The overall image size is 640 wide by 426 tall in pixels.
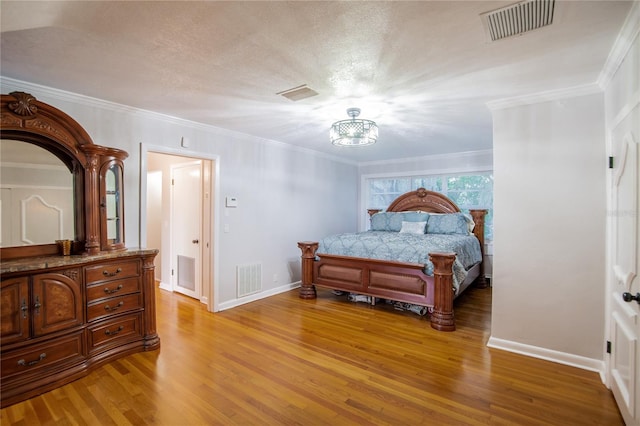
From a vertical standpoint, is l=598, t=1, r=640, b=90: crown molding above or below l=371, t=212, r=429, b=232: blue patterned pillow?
above

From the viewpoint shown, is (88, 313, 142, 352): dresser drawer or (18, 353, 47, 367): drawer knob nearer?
(18, 353, 47, 367): drawer knob

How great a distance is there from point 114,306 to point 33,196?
1.12 metres

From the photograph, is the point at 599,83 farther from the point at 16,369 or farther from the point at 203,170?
the point at 16,369

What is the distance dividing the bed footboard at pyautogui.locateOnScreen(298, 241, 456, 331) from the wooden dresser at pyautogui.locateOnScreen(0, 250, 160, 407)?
2.23 m

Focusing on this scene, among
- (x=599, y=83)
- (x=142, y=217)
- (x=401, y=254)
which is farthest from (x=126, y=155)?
(x=599, y=83)

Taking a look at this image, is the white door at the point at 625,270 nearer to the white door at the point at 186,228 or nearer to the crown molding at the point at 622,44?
the crown molding at the point at 622,44

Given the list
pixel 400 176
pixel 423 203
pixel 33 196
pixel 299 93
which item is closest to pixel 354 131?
pixel 299 93

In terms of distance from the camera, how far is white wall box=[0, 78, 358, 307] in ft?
9.90

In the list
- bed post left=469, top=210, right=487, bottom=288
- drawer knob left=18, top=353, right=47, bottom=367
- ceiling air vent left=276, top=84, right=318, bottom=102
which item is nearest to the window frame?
bed post left=469, top=210, right=487, bottom=288

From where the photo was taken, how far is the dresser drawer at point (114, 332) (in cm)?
254

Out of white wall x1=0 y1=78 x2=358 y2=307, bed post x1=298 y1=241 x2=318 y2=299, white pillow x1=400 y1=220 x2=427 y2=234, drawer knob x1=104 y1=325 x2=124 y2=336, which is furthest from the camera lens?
white pillow x1=400 y1=220 x2=427 y2=234

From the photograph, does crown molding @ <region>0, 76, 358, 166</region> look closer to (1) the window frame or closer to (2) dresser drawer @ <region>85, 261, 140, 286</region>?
(2) dresser drawer @ <region>85, 261, 140, 286</region>

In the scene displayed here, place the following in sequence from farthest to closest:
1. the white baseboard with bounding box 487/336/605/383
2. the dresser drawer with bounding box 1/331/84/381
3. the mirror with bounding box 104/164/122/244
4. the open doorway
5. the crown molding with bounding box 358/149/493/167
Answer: the crown molding with bounding box 358/149/493/167
the open doorway
the mirror with bounding box 104/164/122/244
the white baseboard with bounding box 487/336/605/383
the dresser drawer with bounding box 1/331/84/381

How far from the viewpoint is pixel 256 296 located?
14.7ft
